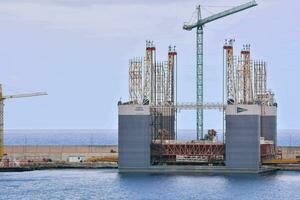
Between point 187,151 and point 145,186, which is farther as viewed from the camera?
point 187,151

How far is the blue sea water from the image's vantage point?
144m

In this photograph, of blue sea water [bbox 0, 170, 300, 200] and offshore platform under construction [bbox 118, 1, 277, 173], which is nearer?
blue sea water [bbox 0, 170, 300, 200]

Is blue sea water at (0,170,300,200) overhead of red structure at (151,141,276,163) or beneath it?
beneath

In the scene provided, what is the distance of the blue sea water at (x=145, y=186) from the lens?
144m

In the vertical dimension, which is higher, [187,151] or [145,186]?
[187,151]

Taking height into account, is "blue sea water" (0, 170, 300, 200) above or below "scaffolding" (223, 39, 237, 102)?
below

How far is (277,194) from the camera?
147 meters

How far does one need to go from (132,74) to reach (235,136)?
22.6 metres

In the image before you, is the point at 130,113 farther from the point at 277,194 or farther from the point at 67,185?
the point at 277,194

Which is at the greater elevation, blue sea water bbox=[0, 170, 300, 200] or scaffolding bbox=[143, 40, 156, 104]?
scaffolding bbox=[143, 40, 156, 104]

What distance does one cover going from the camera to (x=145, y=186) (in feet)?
517

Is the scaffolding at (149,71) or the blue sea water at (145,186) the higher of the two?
the scaffolding at (149,71)

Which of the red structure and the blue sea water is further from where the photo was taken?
the red structure

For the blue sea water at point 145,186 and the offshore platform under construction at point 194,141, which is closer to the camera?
the blue sea water at point 145,186
